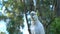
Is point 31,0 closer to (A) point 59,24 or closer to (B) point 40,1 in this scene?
(B) point 40,1

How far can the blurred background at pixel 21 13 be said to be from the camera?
6.73m

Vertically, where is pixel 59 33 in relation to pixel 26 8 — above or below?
below

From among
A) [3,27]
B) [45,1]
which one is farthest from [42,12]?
[3,27]

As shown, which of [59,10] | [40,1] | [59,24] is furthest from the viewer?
[40,1]

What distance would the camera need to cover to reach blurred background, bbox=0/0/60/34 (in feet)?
22.1

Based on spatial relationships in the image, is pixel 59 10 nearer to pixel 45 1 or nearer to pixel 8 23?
pixel 45 1

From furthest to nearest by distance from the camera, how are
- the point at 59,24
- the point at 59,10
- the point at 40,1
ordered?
1. the point at 40,1
2. the point at 59,10
3. the point at 59,24

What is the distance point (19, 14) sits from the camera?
23.0ft

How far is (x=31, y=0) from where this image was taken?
267 inches

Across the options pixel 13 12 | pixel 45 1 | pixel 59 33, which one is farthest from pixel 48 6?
pixel 59 33

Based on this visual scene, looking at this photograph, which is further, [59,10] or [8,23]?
[8,23]

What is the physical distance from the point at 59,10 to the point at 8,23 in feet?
4.99

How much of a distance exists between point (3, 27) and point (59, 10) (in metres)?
1.70

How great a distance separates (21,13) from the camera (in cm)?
704
